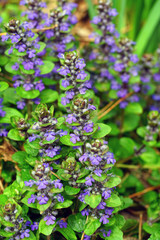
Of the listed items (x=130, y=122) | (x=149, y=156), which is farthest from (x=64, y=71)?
(x=130, y=122)

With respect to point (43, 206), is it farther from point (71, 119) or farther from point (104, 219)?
point (71, 119)

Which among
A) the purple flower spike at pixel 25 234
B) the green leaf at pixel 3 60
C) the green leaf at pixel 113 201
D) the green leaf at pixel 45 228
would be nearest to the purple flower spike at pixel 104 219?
the green leaf at pixel 113 201

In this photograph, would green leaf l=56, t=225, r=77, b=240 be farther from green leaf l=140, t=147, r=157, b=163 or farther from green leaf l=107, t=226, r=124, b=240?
green leaf l=140, t=147, r=157, b=163

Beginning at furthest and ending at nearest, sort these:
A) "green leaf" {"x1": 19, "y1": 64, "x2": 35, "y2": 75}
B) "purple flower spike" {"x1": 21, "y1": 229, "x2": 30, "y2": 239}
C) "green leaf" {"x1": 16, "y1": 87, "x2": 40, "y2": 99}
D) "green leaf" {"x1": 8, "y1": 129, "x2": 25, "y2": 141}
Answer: "green leaf" {"x1": 16, "y1": 87, "x2": 40, "y2": 99}, "green leaf" {"x1": 19, "y1": 64, "x2": 35, "y2": 75}, "green leaf" {"x1": 8, "y1": 129, "x2": 25, "y2": 141}, "purple flower spike" {"x1": 21, "y1": 229, "x2": 30, "y2": 239}

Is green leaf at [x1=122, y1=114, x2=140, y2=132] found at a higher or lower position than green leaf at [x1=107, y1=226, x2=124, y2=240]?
higher

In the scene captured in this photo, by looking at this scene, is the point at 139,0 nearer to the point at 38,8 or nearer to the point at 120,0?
the point at 120,0

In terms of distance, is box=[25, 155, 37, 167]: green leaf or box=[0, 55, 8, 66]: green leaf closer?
box=[25, 155, 37, 167]: green leaf

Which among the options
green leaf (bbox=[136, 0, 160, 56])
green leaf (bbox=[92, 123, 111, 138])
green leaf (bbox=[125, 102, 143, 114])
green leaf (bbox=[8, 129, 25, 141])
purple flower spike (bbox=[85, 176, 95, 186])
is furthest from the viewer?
green leaf (bbox=[136, 0, 160, 56])

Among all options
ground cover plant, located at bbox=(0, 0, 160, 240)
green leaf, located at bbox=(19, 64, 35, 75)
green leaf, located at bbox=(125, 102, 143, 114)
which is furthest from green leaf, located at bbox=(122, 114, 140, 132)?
green leaf, located at bbox=(19, 64, 35, 75)
